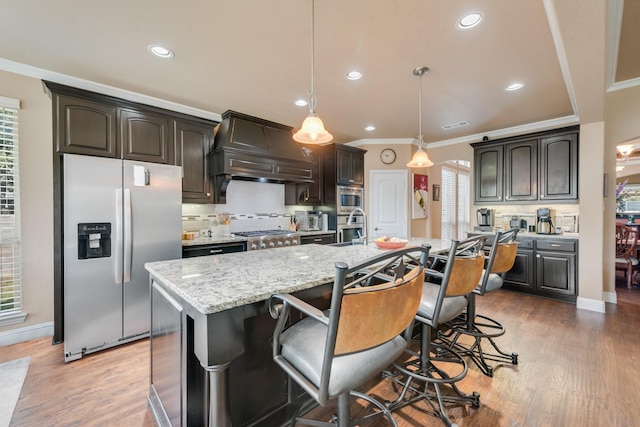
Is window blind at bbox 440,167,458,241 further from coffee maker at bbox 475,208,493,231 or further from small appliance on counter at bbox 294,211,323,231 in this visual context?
small appliance on counter at bbox 294,211,323,231

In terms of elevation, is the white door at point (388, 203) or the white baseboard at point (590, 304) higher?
the white door at point (388, 203)

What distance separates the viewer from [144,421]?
1.65 m

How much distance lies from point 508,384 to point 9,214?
4504 millimetres

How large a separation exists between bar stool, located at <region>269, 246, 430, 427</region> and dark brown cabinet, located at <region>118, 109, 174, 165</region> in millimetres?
2749

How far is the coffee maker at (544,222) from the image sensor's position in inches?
163

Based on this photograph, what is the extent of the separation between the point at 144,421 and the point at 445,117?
4.54 m

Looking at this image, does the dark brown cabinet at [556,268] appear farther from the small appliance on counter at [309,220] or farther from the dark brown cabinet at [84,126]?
the dark brown cabinet at [84,126]

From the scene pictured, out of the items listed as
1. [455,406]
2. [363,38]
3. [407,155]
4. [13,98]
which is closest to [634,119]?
[407,155]

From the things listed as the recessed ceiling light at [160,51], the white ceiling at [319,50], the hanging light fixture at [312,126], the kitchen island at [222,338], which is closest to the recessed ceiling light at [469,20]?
the white ceiling at [319,50]

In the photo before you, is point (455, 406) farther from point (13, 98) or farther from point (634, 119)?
point (13, 98)

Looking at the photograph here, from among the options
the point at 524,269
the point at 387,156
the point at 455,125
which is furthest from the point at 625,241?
the point at 387,156

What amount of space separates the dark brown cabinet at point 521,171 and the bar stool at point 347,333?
13.6 feet

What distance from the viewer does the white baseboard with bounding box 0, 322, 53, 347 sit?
2578mm

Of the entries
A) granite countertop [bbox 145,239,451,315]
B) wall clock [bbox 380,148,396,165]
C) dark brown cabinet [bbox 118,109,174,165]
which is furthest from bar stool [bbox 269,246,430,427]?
wall clock [bbox 380,148,396,165]
